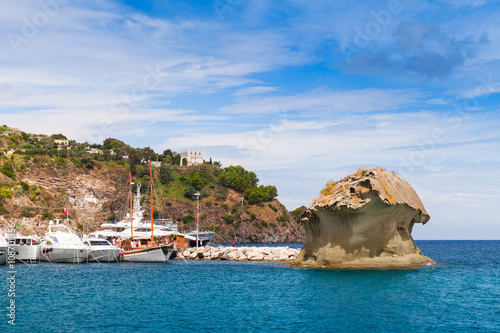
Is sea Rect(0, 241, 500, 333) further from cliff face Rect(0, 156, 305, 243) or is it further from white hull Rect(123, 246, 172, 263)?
cliff face Rect(0, 156, 305, 243)

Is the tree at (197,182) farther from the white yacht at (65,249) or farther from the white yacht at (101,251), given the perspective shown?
the white yacht at (65,249)

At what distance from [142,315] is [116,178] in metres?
141

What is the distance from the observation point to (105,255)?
6969 centimetres

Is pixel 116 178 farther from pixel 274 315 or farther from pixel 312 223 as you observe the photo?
pixel 274 315

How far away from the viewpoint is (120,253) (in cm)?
7119

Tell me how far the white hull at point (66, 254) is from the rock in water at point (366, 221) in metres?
33.4

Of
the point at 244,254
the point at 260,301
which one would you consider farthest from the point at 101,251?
the point at 260,301

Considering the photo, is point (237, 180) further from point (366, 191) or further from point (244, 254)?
point (366, 191)

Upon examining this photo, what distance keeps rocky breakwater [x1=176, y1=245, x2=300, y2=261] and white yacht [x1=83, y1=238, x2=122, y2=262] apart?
16.3 m

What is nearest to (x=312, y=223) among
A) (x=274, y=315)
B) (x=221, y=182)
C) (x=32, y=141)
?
(x=274, y=315)

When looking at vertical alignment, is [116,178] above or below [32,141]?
below

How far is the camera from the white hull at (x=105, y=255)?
69.0 m

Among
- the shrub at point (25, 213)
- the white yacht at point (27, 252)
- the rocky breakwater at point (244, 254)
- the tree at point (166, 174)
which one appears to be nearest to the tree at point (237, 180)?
the tree at point (166, 174)

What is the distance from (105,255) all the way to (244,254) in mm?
21984
